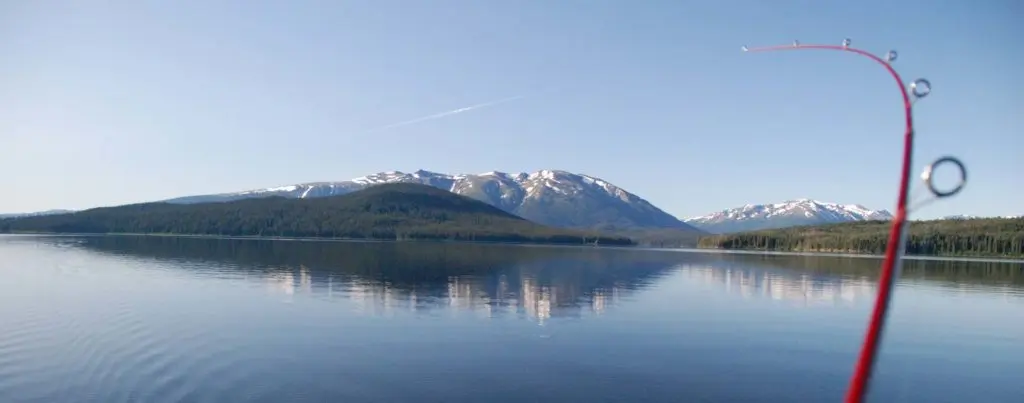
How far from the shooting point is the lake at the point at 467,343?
21.0 m

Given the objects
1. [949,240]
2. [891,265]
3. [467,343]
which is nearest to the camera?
[891,265]

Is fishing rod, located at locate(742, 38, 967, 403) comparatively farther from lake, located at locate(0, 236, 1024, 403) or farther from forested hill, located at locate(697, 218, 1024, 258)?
forested hill, located at locate(697, 218, 1024, 258)

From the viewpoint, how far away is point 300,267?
234ft

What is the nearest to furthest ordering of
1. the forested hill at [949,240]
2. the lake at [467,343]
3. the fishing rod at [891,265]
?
the fishing rod at [891,265] < the lake at [467,343] < the forested hill at [949,240]

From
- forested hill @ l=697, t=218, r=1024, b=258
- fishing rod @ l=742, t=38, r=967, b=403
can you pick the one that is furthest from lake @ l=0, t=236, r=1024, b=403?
forested hill @ l=697, t=218, r=1024, b=258

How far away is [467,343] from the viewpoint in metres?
28.4

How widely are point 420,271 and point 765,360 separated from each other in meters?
46.8

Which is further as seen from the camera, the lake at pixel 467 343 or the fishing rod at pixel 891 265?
the lake at pixel 467 343

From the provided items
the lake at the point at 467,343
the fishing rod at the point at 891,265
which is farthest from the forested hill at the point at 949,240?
the fishing rod at the point at 891,265

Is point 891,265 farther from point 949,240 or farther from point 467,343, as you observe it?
point 949,240

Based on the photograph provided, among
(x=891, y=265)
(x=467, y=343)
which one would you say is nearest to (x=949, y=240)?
(x=467, y=343)

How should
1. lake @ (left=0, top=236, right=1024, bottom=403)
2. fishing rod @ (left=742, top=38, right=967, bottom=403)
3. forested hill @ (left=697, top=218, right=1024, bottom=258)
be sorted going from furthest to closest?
forested hill @ (left=697, top=218, right=1024, bottom=258) → lake @ (left=0, top=236, right=1024, bottom=403) → fishing rod @ (left=742, top=38, right=967, bottom=403)

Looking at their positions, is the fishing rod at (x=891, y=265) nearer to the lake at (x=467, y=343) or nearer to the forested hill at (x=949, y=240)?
the lake at (x=467, y=343)

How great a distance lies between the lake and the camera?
21.0 meters
